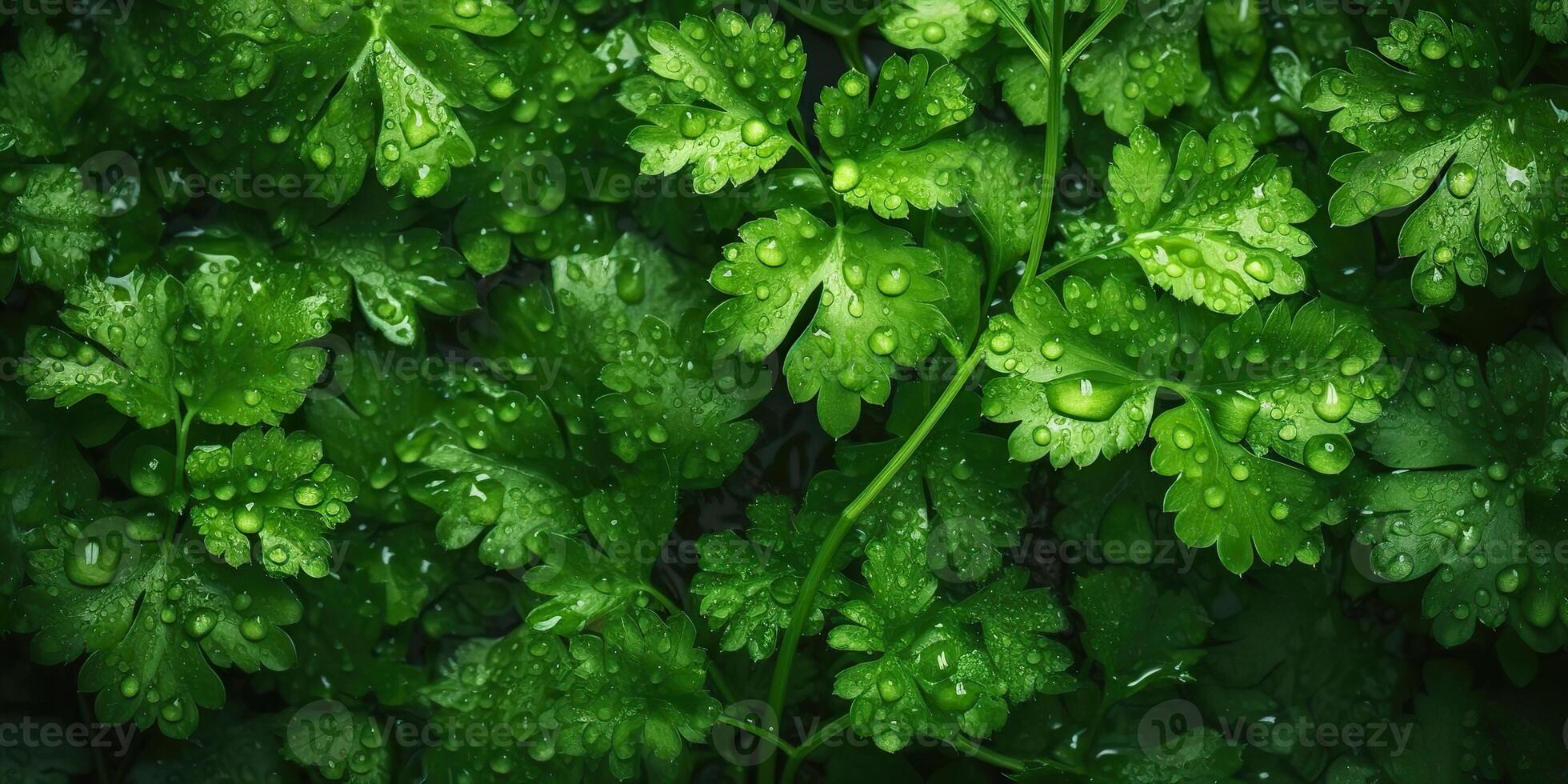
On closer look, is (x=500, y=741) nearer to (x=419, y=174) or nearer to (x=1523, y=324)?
(x=419, y=174)

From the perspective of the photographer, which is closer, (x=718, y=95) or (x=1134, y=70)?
(x=718, y=95)

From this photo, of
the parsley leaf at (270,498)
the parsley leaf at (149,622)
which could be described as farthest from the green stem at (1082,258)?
the parsley leaf at (149,622)

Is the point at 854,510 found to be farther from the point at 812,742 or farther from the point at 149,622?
the point at 149,622

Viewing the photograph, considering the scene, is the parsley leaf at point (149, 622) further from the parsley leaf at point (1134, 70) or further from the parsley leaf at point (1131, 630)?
the parsley leaf at point (1134, 70)

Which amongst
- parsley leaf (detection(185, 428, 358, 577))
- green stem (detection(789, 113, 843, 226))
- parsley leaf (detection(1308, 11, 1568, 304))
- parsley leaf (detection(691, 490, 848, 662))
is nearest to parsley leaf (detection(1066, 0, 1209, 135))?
parsley leaf (detection(1308, 11, 1568, 304))

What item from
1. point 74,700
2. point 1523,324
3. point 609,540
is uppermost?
point 1523,324

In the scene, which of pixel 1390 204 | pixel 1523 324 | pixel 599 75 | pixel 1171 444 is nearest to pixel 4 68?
pixel 599 75

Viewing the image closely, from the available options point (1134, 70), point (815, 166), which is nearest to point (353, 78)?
point (815, 166)
